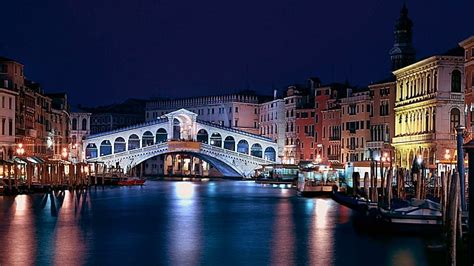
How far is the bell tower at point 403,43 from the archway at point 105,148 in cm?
2066

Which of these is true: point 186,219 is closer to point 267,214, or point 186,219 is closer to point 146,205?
point 267,214

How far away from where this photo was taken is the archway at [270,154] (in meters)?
60.2

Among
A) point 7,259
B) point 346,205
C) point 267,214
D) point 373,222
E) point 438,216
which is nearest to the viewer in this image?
point 7,259

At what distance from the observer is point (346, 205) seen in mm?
27391

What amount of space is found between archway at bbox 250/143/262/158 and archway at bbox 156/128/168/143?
5425mm

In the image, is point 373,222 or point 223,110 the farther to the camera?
point 223,110

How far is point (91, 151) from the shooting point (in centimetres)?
6066

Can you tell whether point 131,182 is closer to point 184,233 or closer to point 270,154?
point 270,154

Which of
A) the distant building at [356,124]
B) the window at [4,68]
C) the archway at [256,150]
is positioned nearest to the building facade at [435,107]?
the distant building at [356,124]

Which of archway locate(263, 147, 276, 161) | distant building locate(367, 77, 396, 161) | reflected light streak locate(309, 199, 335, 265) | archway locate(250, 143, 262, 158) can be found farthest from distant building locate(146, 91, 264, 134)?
reflected light streak locate(309, 199, 335, 265)

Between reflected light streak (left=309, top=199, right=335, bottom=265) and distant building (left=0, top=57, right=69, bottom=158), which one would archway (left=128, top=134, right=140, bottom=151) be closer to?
distant building (left=0, top=57, right=69, bottom=158)

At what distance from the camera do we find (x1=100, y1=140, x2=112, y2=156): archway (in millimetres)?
60581

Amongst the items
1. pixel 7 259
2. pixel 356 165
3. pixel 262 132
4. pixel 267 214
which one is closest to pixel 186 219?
pixel 267 214

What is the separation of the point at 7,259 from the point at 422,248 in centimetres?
621
